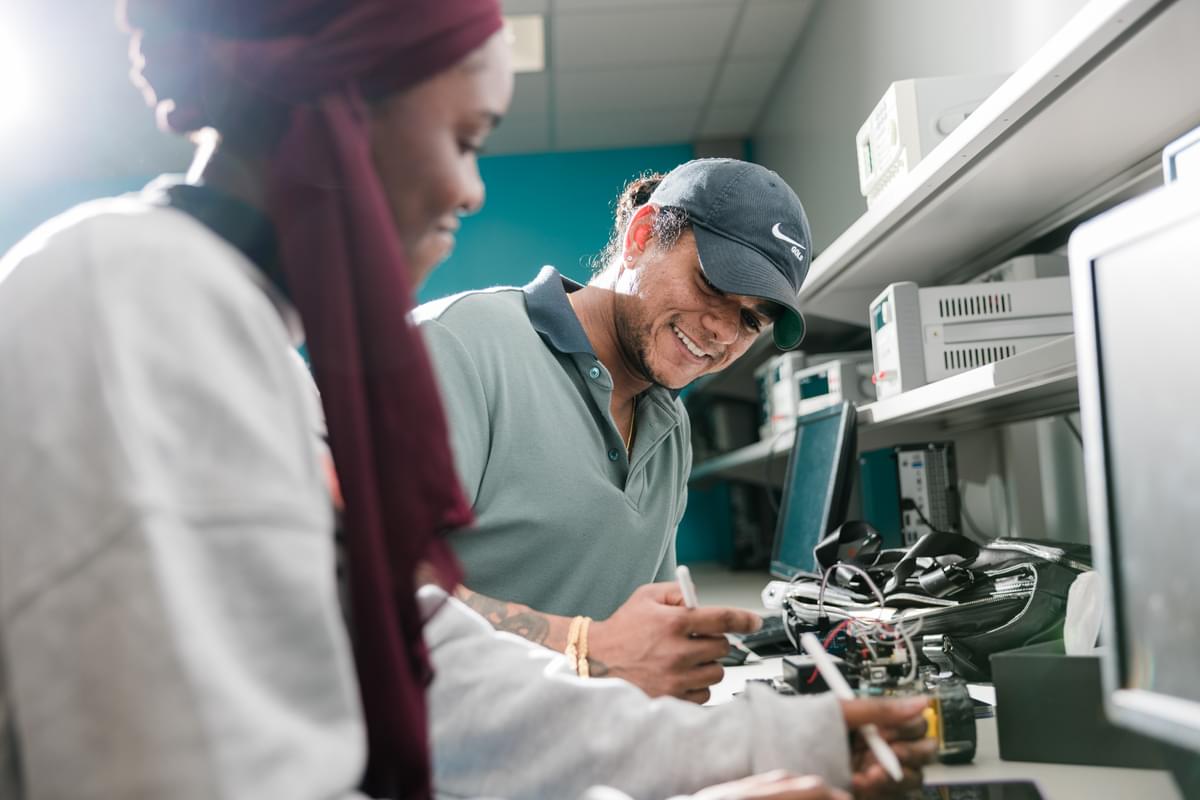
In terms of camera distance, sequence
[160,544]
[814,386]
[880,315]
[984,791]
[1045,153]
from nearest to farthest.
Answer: [160,544] → [984,791] → [1045,153] → [880,315] → [814,386]

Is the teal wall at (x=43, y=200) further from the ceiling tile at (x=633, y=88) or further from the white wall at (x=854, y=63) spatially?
the white wall at (x=854, y=63)

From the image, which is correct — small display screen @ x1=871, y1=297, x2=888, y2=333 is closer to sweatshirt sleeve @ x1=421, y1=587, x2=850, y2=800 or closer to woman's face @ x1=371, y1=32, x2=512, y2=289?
sweatshirt sleeve @ x1=421, y1=587, x2=850, y2=800

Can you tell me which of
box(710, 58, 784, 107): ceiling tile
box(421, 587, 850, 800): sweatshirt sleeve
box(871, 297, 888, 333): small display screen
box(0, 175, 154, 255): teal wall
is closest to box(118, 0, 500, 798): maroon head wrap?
box(421, 587, 850, 800): sweatshirt sleeve

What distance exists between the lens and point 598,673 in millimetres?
1128

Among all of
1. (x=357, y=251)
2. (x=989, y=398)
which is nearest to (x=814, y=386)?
(x=989, y=398)

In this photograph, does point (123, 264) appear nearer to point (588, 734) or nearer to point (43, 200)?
point (588, 734)

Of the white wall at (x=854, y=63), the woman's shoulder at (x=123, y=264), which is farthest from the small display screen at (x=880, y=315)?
the woman's shoulder at (x=123, y=264)

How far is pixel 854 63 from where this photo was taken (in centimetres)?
317

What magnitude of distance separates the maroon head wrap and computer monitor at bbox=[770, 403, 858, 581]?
1.51 metres

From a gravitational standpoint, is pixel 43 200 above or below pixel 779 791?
above

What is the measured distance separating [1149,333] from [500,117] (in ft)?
1.59

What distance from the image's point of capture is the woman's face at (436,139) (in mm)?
581

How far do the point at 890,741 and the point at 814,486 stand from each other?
4.72 ft

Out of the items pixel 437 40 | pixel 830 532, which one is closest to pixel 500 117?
pixel 437 40
